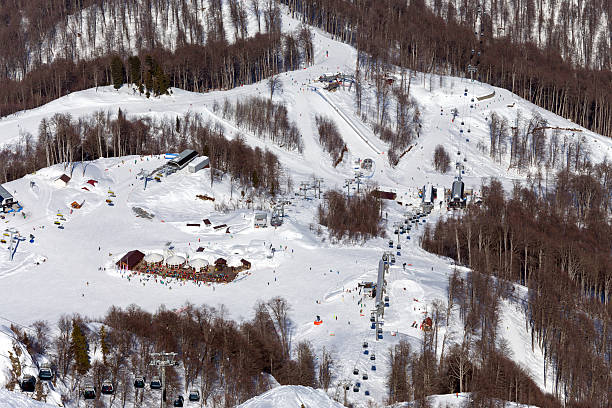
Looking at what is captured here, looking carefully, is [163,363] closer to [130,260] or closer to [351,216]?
[130,260]

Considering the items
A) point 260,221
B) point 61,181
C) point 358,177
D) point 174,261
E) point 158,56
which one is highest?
point 158,56

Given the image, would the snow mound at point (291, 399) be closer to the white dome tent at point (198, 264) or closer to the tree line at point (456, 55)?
the white dome tent at point (198, 264)

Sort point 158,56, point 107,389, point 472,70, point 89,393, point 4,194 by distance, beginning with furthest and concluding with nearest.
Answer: point 472,70
point 158,56
point 4,194
point 107,389
point 89,393

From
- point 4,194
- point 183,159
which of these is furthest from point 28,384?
point 183,159

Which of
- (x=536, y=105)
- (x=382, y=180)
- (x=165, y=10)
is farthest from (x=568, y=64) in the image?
(x=165, y=10)

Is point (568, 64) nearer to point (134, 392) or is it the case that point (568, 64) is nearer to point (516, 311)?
point (516, 311)
